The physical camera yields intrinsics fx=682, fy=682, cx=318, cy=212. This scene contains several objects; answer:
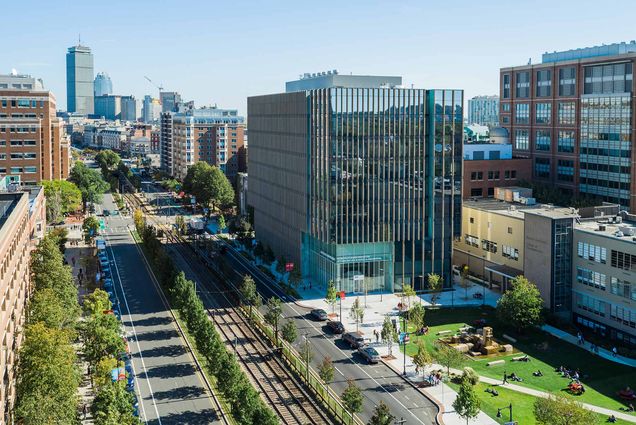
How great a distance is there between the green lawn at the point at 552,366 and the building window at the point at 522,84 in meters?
81.9

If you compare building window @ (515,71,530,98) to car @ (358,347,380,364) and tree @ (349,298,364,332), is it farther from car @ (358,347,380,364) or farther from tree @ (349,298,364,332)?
car @ (358,347,380,364)

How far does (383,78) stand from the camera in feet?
390

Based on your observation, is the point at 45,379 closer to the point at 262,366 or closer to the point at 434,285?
the point at 262,366

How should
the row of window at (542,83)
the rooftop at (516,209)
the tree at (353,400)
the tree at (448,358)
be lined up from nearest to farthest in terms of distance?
the tree at (353,400) → the tree at (448,358) → the rooftop at (516,209) → the row of window at (542,83)

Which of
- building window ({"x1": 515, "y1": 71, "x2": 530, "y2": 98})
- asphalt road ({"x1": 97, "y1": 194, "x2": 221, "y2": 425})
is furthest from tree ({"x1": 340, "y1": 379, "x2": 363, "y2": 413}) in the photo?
building window ({"x1": 515, "y1": 71, "x2": 530, "y2": 98})

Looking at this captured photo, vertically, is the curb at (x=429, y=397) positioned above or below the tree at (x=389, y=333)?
below

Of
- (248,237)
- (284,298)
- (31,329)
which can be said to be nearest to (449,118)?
(284,298)

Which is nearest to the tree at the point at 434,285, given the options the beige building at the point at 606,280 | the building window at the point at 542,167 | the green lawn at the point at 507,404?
the beige building at the point at 606,280

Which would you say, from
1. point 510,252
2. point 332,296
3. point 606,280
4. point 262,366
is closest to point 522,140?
point 510,252

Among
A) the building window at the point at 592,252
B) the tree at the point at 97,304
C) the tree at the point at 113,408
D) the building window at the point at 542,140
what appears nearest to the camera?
the tree at the point at 113,408

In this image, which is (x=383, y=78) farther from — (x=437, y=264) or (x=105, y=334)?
(x=105, y=334)

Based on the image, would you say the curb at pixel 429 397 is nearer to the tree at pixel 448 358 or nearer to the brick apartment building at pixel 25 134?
the tree at pixel 448 358

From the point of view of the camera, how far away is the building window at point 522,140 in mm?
158375

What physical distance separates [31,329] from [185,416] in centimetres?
1685
